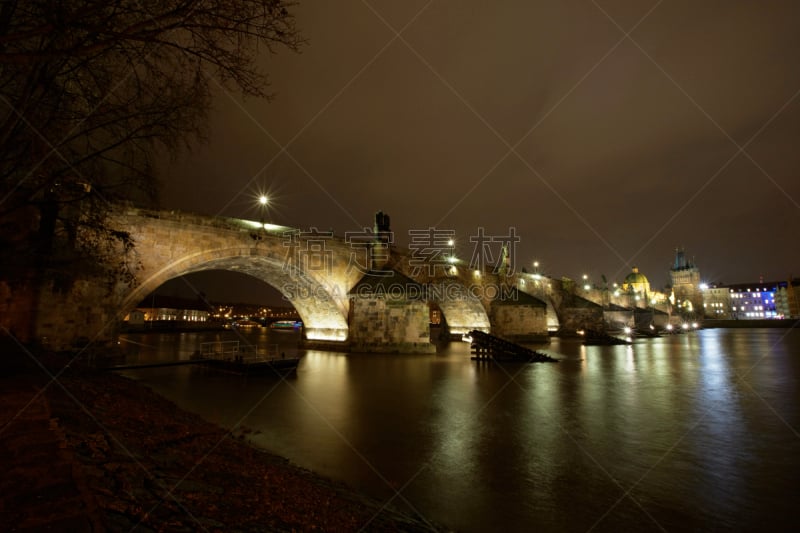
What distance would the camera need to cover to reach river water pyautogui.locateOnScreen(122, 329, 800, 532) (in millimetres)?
4332

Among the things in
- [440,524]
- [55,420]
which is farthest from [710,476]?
[55,420]

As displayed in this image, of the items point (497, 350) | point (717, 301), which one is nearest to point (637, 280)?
point (717, 301)

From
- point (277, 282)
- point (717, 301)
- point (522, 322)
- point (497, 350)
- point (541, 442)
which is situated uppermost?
point (277, 282)

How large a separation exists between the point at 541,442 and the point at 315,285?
20.1 meters

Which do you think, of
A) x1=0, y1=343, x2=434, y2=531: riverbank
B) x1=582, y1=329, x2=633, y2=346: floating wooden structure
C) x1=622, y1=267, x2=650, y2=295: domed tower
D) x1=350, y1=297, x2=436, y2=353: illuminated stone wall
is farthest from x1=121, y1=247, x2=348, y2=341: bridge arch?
x1=622, y1=267, x2=650, y2=295: domed tower

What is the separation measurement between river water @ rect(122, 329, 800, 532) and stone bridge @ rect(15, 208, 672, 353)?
4.43 m

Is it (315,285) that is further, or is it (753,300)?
(753,300)

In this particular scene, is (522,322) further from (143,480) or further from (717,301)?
(717,301)

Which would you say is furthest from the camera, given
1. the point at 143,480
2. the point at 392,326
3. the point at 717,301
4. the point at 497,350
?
the point at 717,301

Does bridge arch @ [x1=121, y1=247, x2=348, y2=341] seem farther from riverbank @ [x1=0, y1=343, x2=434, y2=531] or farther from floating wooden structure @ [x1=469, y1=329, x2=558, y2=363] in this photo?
riverbank @ [x1=0, y1=343, x2=434, y2=531]

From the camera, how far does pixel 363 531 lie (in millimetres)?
3295

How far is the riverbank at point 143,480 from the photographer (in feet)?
8.06

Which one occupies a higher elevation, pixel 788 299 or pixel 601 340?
pixel 788 299

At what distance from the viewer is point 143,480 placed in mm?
3217
